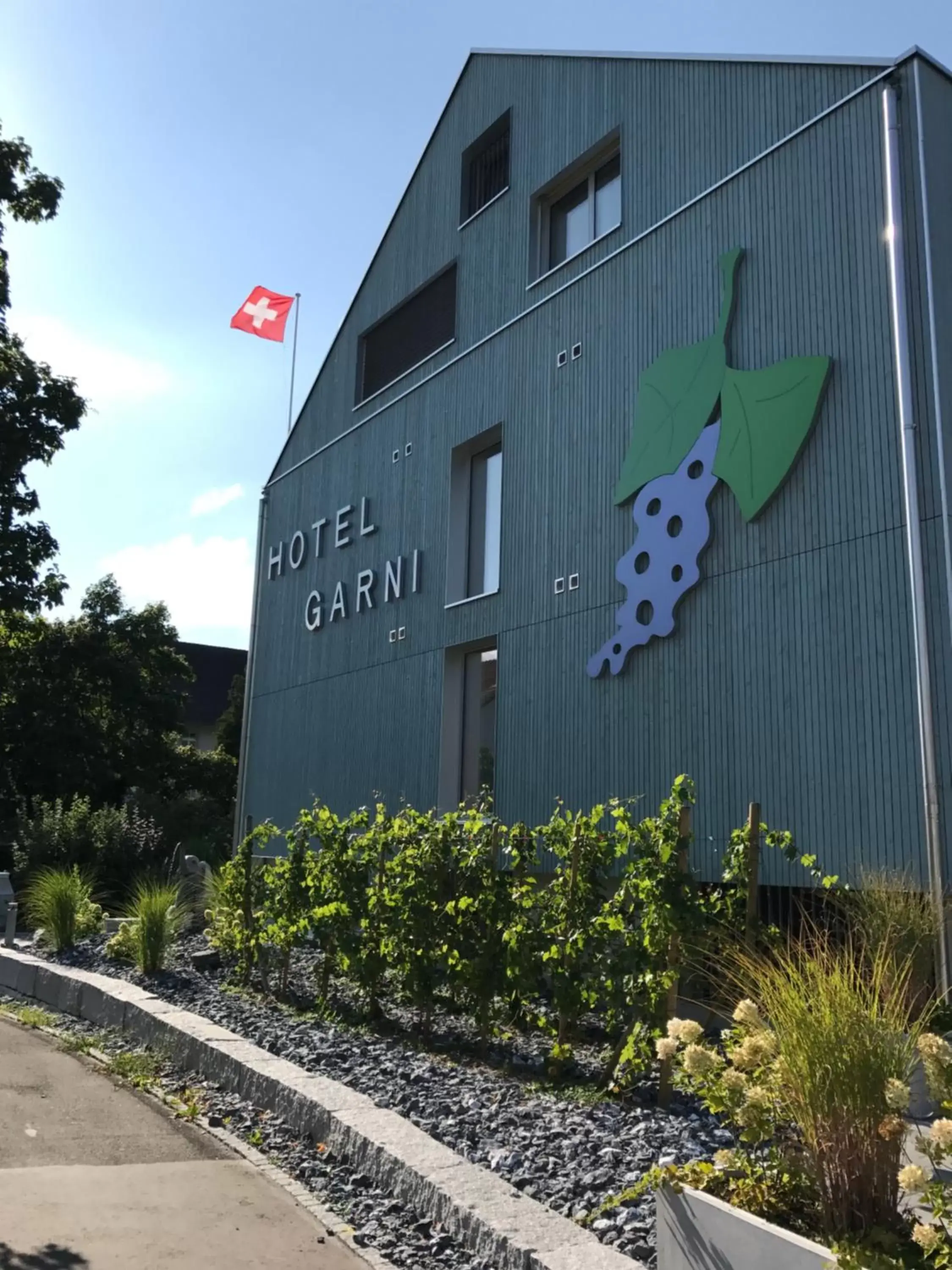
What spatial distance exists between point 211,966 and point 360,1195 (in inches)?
234

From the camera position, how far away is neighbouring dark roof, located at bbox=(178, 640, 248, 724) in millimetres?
42750

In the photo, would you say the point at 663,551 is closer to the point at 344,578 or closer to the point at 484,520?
the point at 484,520

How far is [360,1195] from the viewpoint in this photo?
4547 mm

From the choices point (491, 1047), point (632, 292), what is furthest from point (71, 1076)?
point (632, 292)

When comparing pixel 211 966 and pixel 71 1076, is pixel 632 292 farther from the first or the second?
pixel 71 1076

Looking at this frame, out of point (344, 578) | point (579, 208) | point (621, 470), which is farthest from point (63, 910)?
point (579, 208)

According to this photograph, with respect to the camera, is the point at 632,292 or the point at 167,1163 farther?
the point at 632,292

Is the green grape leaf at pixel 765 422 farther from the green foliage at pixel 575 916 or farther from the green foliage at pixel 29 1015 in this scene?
the green foliage at pixel 29 1015

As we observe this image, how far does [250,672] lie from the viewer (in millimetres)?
17828

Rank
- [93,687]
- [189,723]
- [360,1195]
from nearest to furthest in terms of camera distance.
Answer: [360,1195]
[93,687]
[189,723]

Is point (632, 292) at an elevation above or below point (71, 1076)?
above

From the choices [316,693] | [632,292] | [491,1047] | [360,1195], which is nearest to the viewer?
[360,1195]

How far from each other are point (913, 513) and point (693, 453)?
8.22 ft

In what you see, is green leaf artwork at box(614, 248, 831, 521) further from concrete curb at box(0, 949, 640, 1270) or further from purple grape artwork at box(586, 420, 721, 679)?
concrete curb at box(0, 949, 640, 1270)
